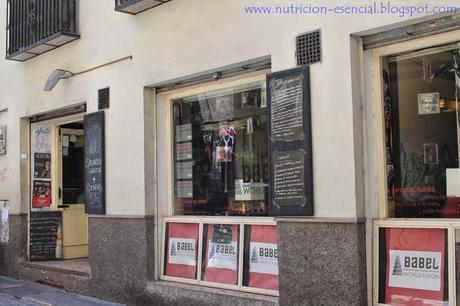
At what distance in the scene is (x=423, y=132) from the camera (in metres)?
5.33

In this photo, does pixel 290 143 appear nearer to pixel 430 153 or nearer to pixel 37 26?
pixel 430 153

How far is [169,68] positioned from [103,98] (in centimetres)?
147

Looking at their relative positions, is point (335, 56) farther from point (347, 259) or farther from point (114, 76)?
point (114, 76)

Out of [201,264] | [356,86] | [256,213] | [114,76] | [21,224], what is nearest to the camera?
[356,86]

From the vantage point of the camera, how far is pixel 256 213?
661 centimetres

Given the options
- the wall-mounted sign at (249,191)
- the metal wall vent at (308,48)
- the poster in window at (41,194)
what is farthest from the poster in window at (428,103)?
the poster in window at (41,194)

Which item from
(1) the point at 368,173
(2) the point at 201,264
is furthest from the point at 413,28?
(2) the point at 201,264

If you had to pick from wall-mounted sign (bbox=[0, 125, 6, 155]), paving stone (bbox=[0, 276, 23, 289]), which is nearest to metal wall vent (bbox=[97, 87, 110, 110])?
wall-mounted sign (bbox=[0, 125, 6, 155])

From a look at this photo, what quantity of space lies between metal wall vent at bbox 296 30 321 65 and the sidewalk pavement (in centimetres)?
418

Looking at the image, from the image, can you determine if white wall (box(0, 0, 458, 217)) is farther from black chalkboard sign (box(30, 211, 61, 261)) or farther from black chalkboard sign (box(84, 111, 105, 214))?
black chalkboard sign (box(30, 211, 61, 261))

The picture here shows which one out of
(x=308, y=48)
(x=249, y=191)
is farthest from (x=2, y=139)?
(x=308, y=48)

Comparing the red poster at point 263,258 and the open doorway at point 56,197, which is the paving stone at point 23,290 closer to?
the open doorway at point 56,197

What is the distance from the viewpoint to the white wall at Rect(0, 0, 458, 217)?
17.6ft

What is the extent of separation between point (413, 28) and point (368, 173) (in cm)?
137
